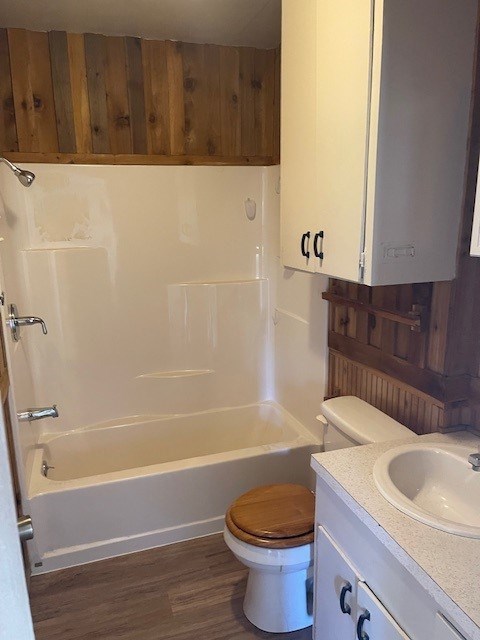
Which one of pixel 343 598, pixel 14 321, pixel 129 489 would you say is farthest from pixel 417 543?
pixel 14 321

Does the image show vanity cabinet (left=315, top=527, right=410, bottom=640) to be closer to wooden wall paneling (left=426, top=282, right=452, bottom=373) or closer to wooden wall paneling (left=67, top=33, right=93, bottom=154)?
wooden wall paneling (left=426, top=282, right=452, bottom=373)

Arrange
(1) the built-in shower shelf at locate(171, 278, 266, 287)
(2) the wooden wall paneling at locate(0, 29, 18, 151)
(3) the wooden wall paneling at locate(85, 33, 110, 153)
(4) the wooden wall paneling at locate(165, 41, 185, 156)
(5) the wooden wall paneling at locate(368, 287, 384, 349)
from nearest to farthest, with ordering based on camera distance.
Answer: (5) the wooden wall paneling at locate(368, 287, 384, 349) → (2) the wooden wall paneling at locate(0, 29, 18, 151) → (3) the wooden wall paneling at locate(85, 33, 110, 153) → (4) the wooden wall paneling at locate(165, 41, 185, 156) → (1) the built-in shower shelf at locate(171, 278, 266, 287)

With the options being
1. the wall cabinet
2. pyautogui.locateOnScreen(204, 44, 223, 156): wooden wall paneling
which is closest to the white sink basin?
the wall cabinet

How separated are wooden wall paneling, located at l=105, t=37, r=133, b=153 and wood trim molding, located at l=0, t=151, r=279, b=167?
5 cm

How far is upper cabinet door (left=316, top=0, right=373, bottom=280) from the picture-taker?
1.38m

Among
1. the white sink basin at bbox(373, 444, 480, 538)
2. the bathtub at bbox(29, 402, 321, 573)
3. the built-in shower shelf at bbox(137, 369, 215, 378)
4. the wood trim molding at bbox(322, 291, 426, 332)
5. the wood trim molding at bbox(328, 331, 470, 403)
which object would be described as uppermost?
the wood trim molding at bbox(322, 291, 426, 332)

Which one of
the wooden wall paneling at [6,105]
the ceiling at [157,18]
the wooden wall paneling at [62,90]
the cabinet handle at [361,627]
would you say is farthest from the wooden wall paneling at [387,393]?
the wooden wall paneling at [6,105]

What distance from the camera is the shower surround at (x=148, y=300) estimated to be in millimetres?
2582

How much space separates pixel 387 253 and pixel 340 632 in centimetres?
112

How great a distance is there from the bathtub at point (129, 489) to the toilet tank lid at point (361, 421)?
563 mm

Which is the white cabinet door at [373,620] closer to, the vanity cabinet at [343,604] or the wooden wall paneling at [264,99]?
the vanity cabinet at [343,604]

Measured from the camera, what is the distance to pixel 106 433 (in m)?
2.80

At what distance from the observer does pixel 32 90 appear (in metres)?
2.47

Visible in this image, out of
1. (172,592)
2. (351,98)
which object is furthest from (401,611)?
(351,98)
